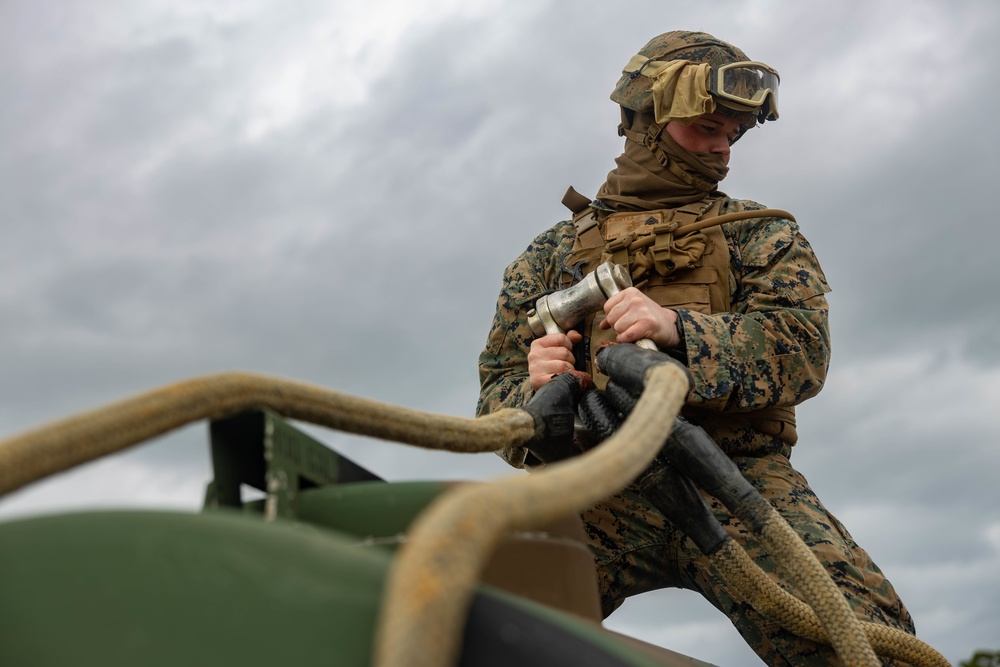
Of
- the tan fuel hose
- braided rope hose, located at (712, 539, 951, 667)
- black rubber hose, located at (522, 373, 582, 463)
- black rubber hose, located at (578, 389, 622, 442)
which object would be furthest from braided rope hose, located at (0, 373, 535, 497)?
braided rope hose, located at (712, 539, 951, 667)

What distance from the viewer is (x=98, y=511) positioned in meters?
1.15

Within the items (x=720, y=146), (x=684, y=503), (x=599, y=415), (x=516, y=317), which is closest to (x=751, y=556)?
(x=684, y=503)

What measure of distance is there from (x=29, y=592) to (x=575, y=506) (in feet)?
1.78

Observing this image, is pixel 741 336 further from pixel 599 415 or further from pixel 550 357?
pixel 599 415

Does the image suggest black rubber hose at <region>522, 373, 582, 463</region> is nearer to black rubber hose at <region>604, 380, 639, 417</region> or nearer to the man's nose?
black rubber hose at <region>604, 380, 639, 417</region>

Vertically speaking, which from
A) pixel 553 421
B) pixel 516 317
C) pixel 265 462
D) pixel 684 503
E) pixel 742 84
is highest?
pixel 742 84

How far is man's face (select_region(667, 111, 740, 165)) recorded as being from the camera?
3551 mm

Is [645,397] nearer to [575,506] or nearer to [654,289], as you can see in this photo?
[575,506]

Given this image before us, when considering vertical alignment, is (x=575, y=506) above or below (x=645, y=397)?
below

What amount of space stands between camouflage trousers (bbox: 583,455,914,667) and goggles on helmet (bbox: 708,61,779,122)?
103 cm

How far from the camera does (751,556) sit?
124 inches

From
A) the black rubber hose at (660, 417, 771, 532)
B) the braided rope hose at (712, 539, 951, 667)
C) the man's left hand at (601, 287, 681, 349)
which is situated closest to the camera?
the black rubber hose at (660, 417, 771, 532)

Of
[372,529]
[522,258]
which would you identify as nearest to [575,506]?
[372,529]

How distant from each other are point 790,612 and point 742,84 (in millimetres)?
1580
